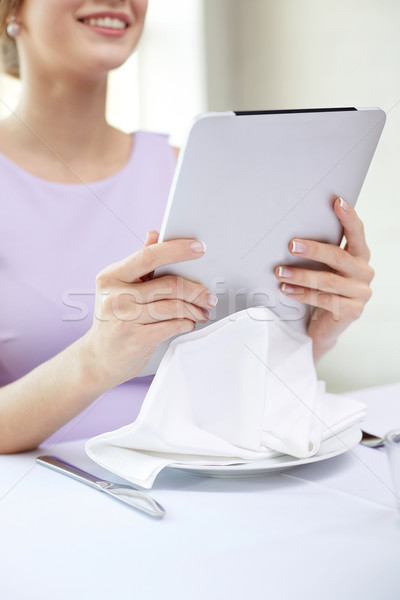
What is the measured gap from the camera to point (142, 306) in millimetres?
625

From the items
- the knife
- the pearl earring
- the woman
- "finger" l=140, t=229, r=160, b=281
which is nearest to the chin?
the woman

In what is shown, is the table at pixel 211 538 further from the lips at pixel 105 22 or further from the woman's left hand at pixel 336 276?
the lips at pixel 105 22

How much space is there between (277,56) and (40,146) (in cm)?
127

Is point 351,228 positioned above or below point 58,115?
below

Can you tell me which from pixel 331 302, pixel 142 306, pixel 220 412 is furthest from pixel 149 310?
pixel 331 302

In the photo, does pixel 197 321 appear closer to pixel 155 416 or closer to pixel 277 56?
pixel 155 416

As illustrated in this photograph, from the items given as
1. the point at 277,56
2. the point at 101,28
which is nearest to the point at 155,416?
the point at 101,28

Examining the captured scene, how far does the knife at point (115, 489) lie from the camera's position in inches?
20.2

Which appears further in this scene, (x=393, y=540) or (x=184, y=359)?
(x=184, y=359)

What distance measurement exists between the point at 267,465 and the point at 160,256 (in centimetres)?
20

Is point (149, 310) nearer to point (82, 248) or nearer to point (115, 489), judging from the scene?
point (115, 489)

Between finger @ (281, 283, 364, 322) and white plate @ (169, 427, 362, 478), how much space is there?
16 centimetres

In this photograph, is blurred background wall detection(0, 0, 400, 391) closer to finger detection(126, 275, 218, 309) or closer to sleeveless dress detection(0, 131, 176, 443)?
sleeveless dress detection(0, 131, 176, 443)

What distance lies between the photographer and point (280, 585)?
398 millimetres
